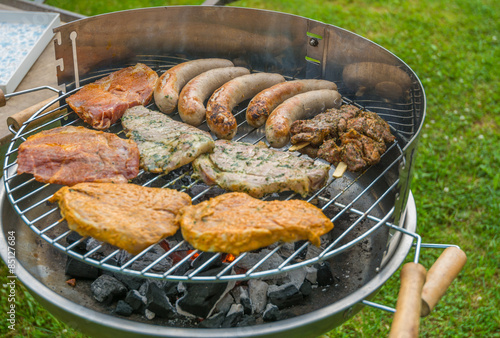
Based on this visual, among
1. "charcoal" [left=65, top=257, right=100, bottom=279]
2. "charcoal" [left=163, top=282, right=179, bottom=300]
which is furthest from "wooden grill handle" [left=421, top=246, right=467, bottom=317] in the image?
"charcoal" [left=65, top=257, right=100, bottom=279]

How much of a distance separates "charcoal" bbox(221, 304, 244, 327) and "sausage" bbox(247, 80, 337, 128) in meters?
1.26

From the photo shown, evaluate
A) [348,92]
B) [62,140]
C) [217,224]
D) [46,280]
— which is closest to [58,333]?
[46,280]

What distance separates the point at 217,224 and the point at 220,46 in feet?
6.73

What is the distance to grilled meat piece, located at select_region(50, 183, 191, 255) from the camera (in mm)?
2330

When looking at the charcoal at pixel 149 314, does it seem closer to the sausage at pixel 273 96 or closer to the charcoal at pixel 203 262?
the charcoal at pixel 203 262

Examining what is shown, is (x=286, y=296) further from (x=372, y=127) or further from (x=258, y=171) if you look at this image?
(x=372, y=127)

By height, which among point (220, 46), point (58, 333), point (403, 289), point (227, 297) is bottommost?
point (58, 333)

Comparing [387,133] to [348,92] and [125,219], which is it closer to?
[348,92]

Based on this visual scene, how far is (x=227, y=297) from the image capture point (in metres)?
2.82

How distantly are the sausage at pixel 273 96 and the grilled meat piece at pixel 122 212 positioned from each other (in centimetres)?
93

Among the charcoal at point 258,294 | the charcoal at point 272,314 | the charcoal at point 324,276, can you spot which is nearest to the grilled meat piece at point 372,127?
the charcoal at point 324,276

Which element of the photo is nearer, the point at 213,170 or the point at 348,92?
the point at 213,170

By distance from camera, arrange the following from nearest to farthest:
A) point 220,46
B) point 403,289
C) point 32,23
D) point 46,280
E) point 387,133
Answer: point 403,289 < point 46,280 < point 387,133 < point 220,46 < point 32,23

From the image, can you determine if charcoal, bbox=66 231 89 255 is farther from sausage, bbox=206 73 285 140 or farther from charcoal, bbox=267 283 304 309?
charcoal, bbox=267 283 304 309
